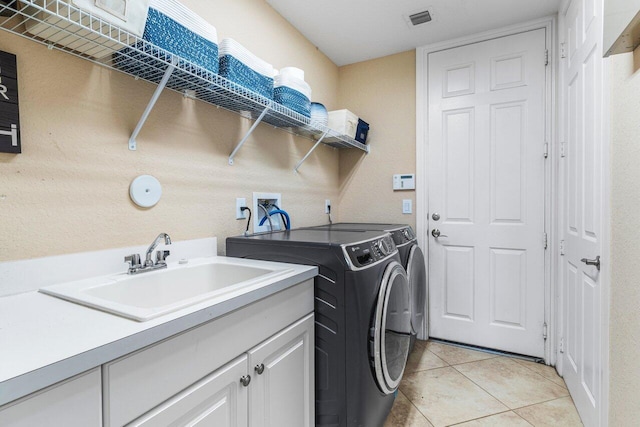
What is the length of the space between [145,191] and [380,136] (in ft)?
6.75

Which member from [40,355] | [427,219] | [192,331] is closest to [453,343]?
[427,219]

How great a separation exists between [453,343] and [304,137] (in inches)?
80.0

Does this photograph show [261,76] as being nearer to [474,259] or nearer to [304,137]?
[304,137]

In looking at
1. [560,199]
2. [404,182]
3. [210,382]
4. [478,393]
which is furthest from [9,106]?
[560,199]

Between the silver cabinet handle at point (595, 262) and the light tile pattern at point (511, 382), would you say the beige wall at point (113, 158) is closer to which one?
the silver cabinet handle at point (595, 262)

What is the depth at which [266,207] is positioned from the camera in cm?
205

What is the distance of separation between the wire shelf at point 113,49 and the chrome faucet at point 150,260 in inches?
20.9

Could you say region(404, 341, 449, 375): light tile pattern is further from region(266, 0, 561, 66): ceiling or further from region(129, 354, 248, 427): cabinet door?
region(266, 0, 561, 66): ceiling

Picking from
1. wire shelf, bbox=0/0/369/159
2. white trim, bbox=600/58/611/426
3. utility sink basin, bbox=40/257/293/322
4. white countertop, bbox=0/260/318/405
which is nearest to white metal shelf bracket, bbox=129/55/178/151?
wire shelf, bbox=0/0/369/159

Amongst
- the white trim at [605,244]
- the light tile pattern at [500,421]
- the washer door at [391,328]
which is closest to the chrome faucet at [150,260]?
the washer door at [391,328]

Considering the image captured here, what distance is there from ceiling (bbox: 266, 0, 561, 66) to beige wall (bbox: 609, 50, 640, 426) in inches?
47.1

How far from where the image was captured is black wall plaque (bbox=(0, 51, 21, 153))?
95cm

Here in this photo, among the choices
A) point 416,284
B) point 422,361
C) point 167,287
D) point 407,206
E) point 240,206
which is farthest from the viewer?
point 407,206

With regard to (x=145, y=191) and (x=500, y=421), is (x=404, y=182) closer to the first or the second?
(x=500, y=421)
